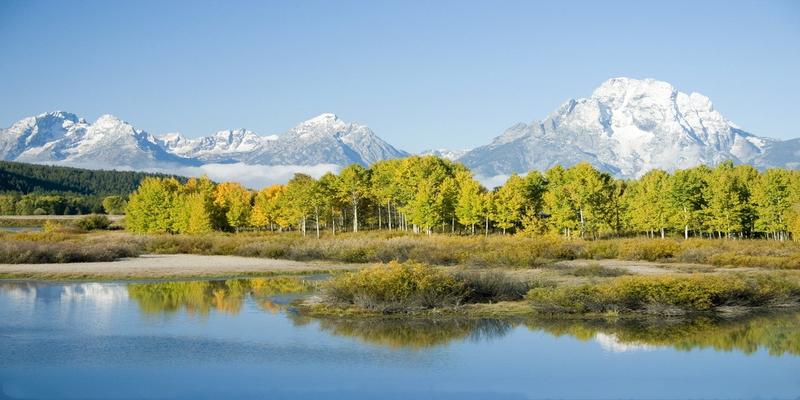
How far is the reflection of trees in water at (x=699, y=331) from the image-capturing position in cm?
2359

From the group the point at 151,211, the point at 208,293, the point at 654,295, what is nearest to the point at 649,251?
the point at 654,295

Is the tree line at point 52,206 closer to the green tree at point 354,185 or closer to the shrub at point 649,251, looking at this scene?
the green tree at point 354,185

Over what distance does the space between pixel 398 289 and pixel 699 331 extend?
36.9 ft

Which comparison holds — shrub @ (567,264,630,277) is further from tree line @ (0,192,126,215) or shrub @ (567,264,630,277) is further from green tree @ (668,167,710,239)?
tree line @ (0,192,126,215)

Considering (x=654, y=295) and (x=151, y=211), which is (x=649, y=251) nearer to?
(x=654, y=295)

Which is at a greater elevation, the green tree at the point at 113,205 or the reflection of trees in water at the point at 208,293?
the green tree at the point at 113,205

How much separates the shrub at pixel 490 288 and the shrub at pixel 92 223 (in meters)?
89.6

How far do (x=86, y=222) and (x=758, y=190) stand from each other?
302ft

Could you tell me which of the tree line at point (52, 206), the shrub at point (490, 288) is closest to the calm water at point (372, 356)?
the shrub at point (490, 288)

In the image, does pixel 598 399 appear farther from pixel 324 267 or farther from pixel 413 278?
pixel 324 267

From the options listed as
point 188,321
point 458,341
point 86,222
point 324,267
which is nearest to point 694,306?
point 458,341

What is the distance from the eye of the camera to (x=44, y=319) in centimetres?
2750

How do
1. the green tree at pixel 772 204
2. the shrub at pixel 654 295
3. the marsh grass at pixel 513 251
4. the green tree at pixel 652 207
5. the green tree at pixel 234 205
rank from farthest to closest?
the green tree at pixel 234 205 → the green tree at pixel 652 207 → the green tree at pixel 772 204 → the marsh grass at pixel 513 251 → the shrub at pixel 654 295

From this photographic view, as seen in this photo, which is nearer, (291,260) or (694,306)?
(694,306)
